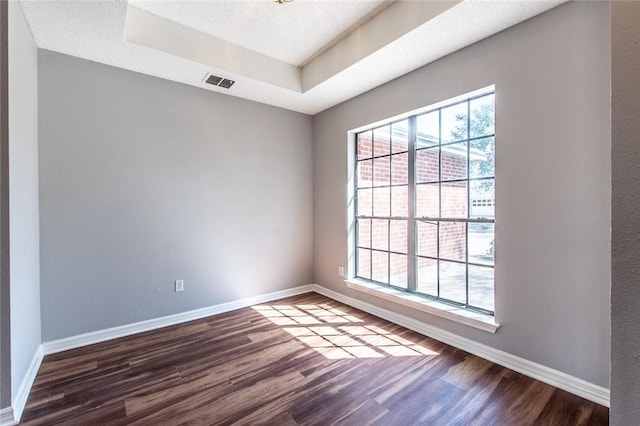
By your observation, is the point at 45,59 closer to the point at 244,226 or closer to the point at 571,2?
the point at 244,226

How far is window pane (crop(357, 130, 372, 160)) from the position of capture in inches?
141

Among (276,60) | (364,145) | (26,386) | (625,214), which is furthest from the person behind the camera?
(364,145)

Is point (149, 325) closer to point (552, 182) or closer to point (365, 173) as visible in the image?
point (365, 173)

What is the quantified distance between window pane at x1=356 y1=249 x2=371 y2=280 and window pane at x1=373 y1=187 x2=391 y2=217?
1.71 ft

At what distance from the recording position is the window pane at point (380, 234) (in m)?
3.36

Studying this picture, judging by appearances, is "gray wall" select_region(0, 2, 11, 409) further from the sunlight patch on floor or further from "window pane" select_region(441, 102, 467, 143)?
"window pane" select_region(441, 102, 467, 143)

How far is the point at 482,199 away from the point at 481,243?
379mm

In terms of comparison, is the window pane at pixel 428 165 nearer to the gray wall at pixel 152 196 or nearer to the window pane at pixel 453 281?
the window pane at pixel 453 281

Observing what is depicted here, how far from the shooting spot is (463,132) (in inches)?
103

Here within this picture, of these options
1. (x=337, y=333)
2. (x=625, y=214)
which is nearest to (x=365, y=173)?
(x=337, y=333)

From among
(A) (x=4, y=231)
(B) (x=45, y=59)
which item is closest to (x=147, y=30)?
(B) (x=45, y=59)

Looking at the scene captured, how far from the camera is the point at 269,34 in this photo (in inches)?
106

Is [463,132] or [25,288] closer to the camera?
[25,288]

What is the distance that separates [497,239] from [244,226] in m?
2.66
